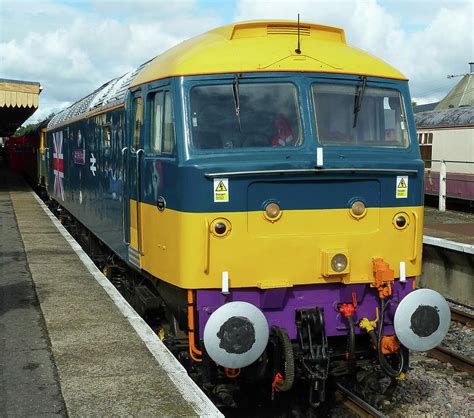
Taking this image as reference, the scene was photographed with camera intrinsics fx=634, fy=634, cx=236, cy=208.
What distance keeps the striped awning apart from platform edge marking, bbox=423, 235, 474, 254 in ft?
52.2

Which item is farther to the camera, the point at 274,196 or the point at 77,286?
the point at 77,286

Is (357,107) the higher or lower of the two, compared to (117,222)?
higher

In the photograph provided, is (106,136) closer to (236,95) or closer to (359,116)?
(236,95)

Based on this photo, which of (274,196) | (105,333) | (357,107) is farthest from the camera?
(105,333)

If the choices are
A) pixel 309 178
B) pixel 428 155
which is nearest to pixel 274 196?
pixel 309 178

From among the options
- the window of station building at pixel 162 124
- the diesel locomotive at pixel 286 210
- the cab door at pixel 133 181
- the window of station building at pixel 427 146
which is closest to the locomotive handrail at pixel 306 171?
the diesel locomotive at pixel 286 210

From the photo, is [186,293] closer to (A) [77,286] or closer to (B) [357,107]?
(B) [357,107]

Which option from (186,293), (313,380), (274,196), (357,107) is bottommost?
(313,380)

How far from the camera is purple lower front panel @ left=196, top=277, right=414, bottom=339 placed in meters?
4.94

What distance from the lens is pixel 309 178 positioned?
5.02 metres

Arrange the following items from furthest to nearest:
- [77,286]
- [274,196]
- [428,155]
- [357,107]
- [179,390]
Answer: [428,155]
[77,286]
[357,107]
[274,196]
[179,390]

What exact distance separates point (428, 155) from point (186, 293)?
16.6 m

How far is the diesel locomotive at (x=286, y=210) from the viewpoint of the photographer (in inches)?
191

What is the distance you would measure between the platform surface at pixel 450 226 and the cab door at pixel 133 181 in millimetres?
6435
